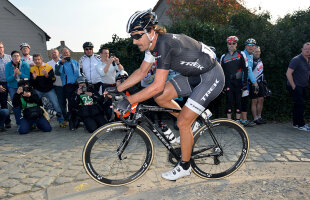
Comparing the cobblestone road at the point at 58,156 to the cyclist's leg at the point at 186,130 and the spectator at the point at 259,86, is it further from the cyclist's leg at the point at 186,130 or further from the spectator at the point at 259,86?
the cyclist's leg at the point at 186,130

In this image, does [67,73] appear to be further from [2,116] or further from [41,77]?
[2,116]

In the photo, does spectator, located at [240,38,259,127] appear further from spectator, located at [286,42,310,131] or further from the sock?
the sock

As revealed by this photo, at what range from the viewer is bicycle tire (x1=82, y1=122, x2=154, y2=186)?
297 cm

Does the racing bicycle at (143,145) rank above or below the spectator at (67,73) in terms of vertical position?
below

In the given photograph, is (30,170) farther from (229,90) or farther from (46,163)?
(229,90)

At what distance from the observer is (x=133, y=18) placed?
2791mm

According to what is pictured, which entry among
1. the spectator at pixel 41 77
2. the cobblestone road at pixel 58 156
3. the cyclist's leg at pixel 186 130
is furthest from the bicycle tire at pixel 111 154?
the spectator at pixel 41 77

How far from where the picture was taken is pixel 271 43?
738 cm

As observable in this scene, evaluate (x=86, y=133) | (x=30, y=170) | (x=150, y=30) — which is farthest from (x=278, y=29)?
(x=30, y=170)

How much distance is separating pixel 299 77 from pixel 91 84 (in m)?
5.98

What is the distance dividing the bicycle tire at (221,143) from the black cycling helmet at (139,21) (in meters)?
1.69

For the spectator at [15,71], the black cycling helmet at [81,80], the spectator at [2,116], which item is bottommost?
the spectator at [2,116]

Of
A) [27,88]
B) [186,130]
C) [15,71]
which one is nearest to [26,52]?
[15,71]

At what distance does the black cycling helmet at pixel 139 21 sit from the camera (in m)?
2.78
